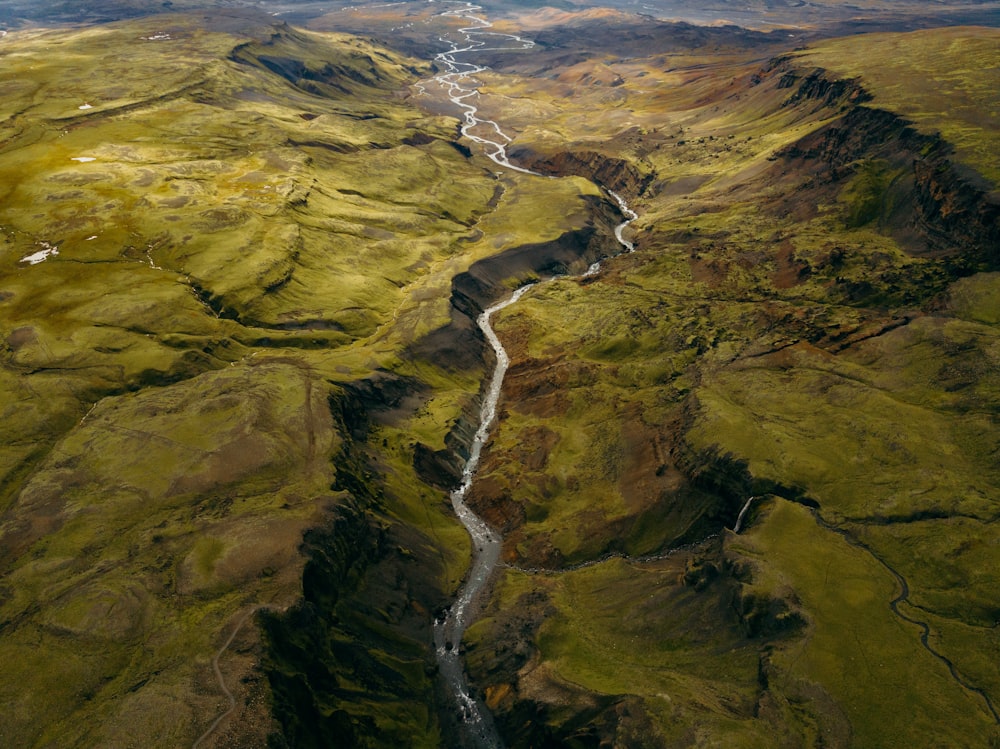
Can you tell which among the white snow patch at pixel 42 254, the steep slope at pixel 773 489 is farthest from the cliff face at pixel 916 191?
the white snow patch at pixel 42 254

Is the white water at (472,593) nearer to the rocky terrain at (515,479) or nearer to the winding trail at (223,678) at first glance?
the rocky terrain at (515,479)

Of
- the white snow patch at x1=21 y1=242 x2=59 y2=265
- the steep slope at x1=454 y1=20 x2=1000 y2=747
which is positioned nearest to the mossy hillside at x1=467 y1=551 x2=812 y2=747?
the steep slope at x1=454 y1=20 x2=1000 y2=747

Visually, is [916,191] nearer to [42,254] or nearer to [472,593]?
[472,593]

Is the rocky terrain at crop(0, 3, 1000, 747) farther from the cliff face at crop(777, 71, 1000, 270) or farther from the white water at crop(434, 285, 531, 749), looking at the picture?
the white water at crop(434, 285, 531, 749)

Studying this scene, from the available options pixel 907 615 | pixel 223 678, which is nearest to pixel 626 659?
pixel 907 615

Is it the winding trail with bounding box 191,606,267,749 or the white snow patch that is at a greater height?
the white snow patch

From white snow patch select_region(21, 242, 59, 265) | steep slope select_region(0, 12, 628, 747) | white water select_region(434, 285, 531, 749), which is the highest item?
white snow patch select_region(21, 242, 59, 265)

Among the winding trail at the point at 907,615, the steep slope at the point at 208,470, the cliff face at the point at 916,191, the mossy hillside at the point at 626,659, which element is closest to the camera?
the winding trail at the point at 907,615

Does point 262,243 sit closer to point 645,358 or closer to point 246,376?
point 246,376
